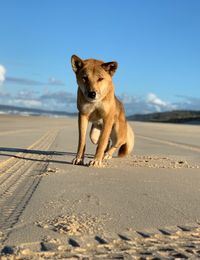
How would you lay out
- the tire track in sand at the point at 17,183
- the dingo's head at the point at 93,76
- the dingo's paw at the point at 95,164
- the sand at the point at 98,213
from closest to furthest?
the sand at the point at 98,213 → the tire track in sand at the point at 17,183 → the dingo's paw at the point at 95,164 → the dingo's head at the point at 93,76

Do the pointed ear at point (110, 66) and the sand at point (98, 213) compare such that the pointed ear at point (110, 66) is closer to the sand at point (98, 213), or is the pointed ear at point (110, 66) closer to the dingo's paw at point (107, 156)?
the dingo's paw at point (107, 156)

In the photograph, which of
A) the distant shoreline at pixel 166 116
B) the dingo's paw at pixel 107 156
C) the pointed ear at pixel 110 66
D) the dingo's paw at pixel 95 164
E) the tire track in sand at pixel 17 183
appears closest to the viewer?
the tire track in sand at pixel 17 183

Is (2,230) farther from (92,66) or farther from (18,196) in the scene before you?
(92,66)

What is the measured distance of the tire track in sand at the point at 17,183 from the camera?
336 cm

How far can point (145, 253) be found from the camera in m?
2.53

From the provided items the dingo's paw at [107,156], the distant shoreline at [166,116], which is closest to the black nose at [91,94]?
the dingo's paw at [107,156]

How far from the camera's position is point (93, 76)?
6777 mm

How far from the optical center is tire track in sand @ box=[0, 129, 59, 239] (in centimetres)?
336

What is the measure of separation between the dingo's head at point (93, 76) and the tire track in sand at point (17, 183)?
1.21 metres

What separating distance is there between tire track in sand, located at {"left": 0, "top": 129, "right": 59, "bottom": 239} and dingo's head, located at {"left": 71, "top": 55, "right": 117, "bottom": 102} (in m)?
1.21

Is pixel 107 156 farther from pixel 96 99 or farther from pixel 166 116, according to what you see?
pixel 166 116

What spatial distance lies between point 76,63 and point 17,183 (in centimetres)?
273

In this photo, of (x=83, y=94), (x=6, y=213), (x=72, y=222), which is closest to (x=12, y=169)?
(x=83, y=94)

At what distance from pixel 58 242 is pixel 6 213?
0.85 meters
